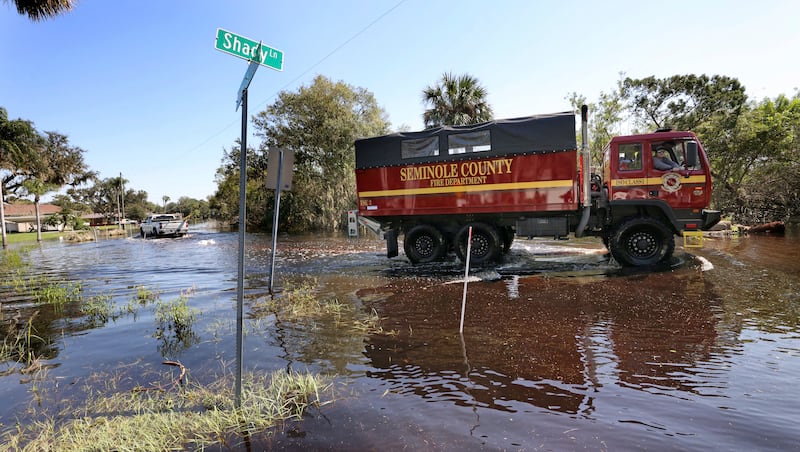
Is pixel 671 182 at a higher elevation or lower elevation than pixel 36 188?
lower

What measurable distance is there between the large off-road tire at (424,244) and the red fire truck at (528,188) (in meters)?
0.03

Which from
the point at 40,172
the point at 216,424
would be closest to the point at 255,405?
the point at 216,424

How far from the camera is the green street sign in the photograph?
2885mm

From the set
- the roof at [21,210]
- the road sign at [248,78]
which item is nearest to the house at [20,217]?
the roof at [21,210]

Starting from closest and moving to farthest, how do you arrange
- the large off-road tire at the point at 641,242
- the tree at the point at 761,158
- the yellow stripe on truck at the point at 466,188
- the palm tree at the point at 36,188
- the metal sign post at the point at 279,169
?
the metal sign post at the point at 279,169
the large off-road tire at the point at 641,242
the yellow stripe on truck at the point at 466,188
the tree at the point at 761,158
the palm tree at the point at 36,188

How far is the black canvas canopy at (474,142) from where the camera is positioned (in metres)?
9.62

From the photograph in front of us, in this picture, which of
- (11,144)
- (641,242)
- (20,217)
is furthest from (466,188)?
(20,217)

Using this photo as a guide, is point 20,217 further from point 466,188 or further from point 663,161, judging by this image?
point 663,161

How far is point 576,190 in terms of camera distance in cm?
970

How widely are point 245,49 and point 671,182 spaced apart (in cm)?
984

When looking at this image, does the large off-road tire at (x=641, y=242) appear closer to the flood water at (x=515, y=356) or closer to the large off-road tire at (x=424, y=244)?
the flood water at (x=515, y=356)

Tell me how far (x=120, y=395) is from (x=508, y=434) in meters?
3.45

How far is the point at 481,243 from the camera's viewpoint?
35.7 feet

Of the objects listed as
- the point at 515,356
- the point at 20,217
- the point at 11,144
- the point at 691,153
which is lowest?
the point at 515,356
